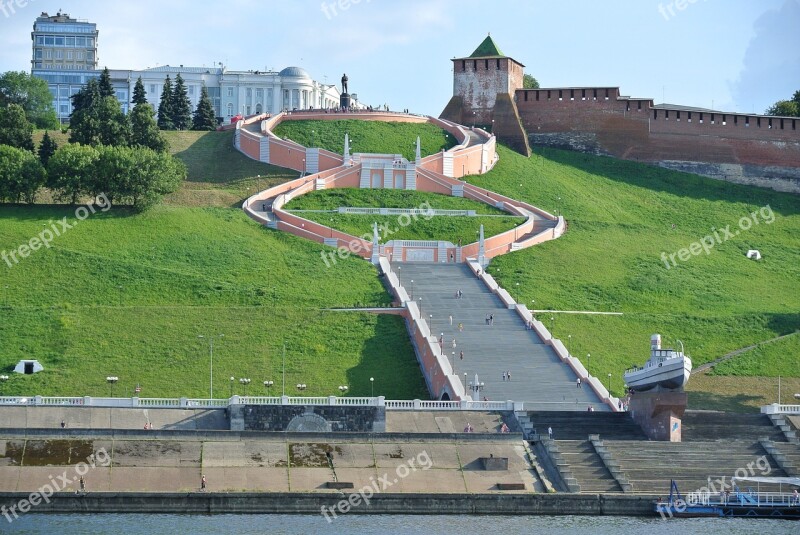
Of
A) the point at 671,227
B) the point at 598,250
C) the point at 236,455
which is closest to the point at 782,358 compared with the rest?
the point at 598,250

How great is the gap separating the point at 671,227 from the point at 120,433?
46.3 meters

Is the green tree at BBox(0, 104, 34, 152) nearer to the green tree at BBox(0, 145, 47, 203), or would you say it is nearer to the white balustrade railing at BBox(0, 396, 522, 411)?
the green tree at BBox(0, 145, 47, 203)

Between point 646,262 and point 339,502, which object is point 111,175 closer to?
point 646,262

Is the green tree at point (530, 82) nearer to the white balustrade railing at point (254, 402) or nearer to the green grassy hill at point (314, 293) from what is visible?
the green grassy hill at point (314, 293)

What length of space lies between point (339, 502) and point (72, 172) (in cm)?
3750

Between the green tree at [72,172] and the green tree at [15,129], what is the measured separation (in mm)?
10771

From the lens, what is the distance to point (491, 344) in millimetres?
72688

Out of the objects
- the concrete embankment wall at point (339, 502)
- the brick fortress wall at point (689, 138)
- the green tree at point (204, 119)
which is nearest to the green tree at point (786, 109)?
the brick fortress wall at point (689, 138)

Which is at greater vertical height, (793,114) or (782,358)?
(793,114)

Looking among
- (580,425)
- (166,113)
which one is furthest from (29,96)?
(580,425)

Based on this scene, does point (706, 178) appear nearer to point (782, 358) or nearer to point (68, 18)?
point (782, 358)

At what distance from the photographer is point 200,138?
108m

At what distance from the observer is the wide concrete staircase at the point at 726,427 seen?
205ft

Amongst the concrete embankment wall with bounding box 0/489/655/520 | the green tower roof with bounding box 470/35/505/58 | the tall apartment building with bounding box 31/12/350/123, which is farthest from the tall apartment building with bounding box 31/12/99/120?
the concrete embankment wall with bounding box 0/489/655/520
